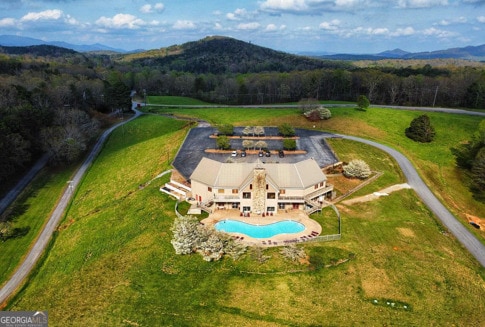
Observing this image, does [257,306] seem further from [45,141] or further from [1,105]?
[1,105]

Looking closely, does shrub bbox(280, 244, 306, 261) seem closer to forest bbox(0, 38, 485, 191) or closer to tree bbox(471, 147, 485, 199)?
tree bbox(471, 147, 485, 199)

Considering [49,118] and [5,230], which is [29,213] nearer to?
[5,230]

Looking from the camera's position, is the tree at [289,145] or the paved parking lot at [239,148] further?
the tree at [289,145]

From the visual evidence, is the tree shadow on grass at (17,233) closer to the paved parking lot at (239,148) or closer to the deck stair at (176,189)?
the deck stair at (176,189)

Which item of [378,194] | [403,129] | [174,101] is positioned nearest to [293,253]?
[378,194]

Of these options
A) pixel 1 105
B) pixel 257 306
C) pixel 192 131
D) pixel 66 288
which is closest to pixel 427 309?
pixel 257 306

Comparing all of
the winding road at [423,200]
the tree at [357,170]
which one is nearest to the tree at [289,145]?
the tree at [357,170]
